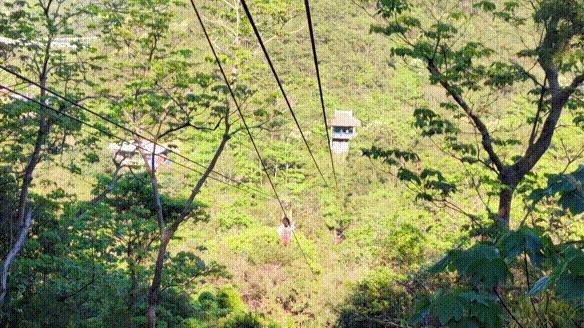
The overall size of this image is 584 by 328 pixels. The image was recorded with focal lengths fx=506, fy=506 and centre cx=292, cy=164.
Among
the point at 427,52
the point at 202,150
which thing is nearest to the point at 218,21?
the point at 427,52

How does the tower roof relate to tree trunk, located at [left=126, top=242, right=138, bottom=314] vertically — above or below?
above

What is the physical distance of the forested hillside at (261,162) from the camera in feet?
7.44

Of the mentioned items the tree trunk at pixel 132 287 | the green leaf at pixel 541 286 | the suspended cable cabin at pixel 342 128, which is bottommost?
the green leaf at pixel 541 286

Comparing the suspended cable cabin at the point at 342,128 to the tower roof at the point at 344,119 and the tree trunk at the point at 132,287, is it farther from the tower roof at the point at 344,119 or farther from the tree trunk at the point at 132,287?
the tree trunk at the point at 132,287

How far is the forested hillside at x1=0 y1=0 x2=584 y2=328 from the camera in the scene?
2268mm

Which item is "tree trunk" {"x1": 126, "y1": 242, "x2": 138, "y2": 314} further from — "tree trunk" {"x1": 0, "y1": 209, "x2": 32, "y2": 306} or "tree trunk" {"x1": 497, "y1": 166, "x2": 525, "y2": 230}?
"tree trunk" {"x1": 497, "y1": 166, "x2": 525, "y2": 230}

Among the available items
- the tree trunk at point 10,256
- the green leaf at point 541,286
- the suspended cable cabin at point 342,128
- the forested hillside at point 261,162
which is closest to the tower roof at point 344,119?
the suspended cable cabin at point 342,128

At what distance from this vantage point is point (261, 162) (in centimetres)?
821

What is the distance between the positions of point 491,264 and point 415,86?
38636mm

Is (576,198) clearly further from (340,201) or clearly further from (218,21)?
(340,201)

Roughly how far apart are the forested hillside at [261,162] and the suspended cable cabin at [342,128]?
60.4ft

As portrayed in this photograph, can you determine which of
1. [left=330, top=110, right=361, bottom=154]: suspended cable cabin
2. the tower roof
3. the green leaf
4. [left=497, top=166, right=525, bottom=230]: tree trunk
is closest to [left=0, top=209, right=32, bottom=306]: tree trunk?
[left=497, top=166, right=525, bottom=230]: tree trunk

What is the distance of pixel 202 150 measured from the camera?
23.6m

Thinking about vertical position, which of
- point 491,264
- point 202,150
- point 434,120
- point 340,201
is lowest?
point 491,264
